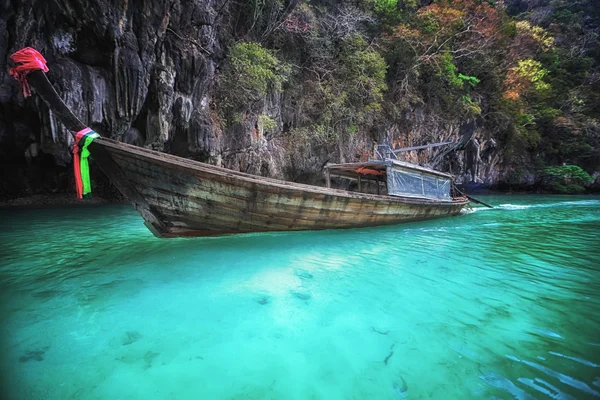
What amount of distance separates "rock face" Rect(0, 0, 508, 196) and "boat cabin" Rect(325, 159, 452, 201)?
3648 mm

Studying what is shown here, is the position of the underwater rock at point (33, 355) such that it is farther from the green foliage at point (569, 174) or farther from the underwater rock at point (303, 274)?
the green foliage at point (569, 174)

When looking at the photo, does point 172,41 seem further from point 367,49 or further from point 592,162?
point 592,162

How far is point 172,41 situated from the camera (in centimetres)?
779

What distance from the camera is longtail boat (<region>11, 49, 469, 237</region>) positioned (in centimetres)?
409

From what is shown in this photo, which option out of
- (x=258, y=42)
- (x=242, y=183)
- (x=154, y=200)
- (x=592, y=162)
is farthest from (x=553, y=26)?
(x=154, y=200)

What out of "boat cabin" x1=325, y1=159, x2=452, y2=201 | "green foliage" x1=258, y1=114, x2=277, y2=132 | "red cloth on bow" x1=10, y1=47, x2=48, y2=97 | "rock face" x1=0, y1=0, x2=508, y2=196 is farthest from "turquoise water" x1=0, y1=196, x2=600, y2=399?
"green foliage" x1=258, y1=114, x2=277, y2=132

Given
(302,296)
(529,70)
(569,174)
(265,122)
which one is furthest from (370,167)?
(569,174)

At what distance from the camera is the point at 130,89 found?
701 centimetres

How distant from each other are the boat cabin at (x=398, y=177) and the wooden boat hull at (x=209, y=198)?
4.65 feet

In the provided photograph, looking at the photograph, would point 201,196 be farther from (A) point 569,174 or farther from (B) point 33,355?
(A) point 569,174

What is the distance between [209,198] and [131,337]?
300 centimetres

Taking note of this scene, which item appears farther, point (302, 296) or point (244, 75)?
point (244, 75)

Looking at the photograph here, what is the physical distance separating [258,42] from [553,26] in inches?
984

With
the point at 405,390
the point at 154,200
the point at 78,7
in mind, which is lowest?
the point at 405,390
